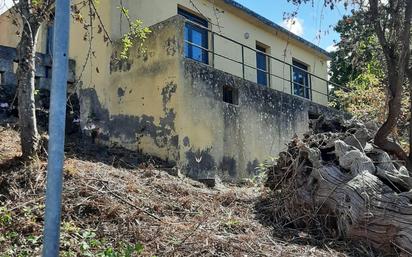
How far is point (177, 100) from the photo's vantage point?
9.80 m

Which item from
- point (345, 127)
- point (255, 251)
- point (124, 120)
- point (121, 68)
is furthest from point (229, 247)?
point (121, 68)

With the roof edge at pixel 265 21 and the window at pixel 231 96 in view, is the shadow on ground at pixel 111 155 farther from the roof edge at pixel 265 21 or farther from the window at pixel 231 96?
the roof edge at pixel 265 21

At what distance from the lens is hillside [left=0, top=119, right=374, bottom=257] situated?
539 centimetres

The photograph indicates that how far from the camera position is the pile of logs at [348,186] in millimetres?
6285

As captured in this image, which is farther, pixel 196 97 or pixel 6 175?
pixel 196 97

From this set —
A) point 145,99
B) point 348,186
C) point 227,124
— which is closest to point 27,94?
point 145,99

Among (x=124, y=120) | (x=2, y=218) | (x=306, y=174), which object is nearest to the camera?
(x=2, y=218)

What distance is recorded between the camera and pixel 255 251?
18.6 feet

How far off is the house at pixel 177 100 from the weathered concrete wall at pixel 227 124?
0.07ft

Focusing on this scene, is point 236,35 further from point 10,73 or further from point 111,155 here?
point 111,155

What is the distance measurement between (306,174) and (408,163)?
1867mm

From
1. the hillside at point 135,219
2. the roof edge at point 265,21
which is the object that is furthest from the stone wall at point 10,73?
the roof edge at point 265,21

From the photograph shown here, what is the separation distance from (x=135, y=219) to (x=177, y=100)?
4.09m

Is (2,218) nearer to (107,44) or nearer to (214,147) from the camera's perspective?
(214,147)
